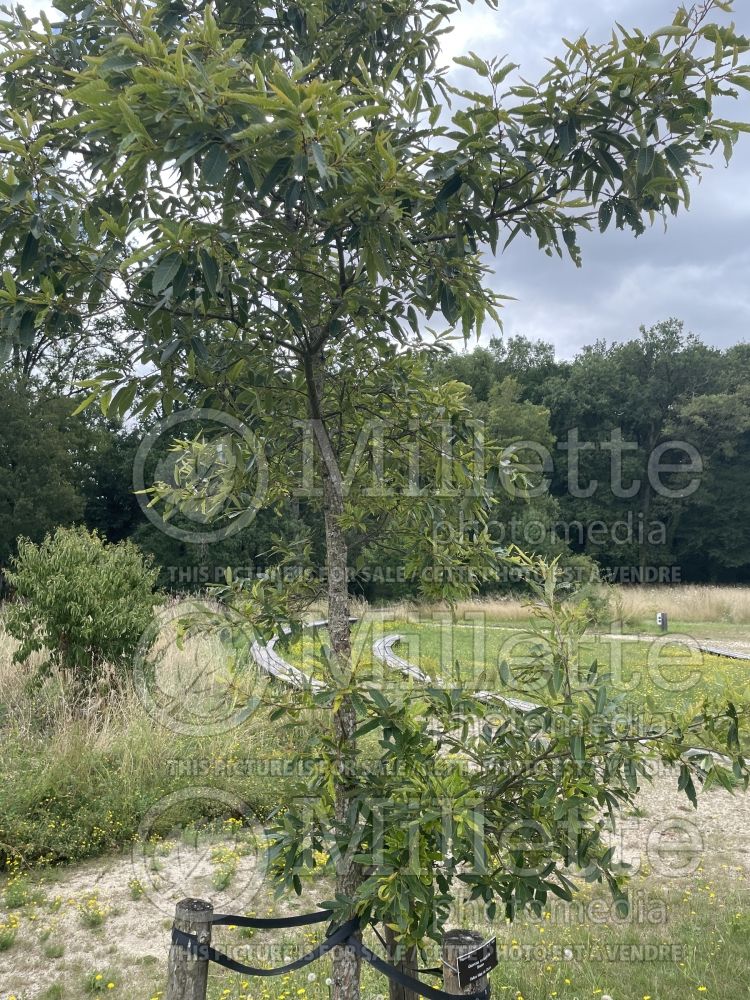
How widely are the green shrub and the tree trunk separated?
199 inches

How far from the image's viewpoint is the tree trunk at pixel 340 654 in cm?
203

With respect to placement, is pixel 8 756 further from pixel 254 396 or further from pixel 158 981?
pixel 254 396

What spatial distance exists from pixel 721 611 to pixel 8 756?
55.3 feet

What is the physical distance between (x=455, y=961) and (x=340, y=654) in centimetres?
91

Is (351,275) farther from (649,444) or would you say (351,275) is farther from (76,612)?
(649,444)

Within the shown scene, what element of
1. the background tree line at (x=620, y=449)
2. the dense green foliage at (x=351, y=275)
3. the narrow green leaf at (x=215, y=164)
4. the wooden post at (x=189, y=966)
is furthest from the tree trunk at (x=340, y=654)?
the background tree line at (x=620, y=449)

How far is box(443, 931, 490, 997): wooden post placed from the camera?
6.71 ft

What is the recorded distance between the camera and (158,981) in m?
3.33

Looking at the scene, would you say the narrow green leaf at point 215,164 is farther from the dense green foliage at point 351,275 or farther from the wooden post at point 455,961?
the wooden post at point 455,961

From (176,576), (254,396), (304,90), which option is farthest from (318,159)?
(176,576)

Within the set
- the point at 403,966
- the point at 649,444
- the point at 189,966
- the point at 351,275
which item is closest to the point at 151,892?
the point at 189,966

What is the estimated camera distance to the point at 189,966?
89.2 inches

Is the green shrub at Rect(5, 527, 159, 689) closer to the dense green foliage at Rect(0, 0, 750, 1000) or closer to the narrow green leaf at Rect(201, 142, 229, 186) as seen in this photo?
the dense green foliage at Rect(0, 0, 750, 1000)

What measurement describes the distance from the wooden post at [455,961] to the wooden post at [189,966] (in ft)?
2.46
